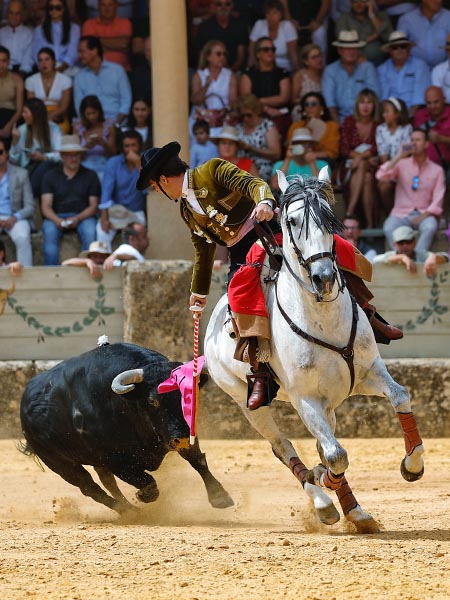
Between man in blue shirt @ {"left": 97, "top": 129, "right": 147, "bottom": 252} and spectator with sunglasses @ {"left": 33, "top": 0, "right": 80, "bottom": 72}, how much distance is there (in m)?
1.45

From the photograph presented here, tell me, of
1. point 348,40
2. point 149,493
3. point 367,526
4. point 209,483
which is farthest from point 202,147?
point 367,526

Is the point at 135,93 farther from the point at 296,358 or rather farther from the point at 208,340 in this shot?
the point at 296,358

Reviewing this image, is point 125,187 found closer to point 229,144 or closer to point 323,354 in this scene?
point 229,144

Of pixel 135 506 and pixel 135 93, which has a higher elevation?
pixel 135 93

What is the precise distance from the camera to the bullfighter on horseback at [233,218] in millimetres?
6242

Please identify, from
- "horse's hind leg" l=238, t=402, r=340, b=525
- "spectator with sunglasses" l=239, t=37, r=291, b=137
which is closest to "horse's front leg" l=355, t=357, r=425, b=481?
"horse's hind leg" l=238, t=402, r=340, b=525

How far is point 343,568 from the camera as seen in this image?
4.96 m

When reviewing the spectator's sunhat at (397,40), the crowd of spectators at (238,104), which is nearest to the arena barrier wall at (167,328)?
the crowd of spectators at (238,104)

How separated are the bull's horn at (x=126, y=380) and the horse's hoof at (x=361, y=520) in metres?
1.62

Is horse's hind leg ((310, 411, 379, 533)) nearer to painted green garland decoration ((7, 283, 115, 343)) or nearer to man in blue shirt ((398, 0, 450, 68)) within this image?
painted green garland decoration ((7, 283, 115, 343))

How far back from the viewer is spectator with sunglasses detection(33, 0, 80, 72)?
12.4 meters

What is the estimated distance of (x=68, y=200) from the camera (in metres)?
11.3

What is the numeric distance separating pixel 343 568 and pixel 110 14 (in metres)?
8.75

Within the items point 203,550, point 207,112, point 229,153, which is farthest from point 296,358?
point 207,112
